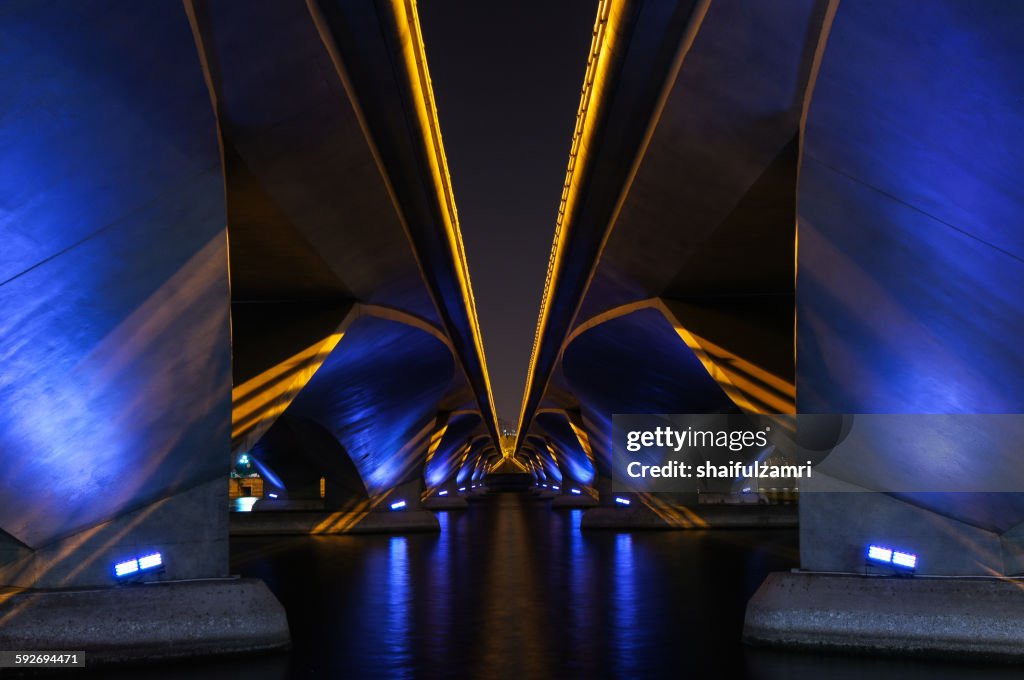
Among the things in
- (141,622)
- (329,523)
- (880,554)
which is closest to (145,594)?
(141,622)

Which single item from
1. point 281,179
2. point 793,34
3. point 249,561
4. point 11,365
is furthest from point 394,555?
point 793,34

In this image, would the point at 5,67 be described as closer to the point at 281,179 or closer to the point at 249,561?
the point at 281,179

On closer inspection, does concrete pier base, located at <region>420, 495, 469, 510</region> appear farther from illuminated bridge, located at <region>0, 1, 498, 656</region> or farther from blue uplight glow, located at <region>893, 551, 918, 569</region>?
blue uplight glow, located at <region>893, 551, 918, 569</region>

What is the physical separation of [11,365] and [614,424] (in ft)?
116

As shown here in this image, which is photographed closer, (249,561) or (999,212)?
(999,212)

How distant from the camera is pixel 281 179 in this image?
1546cm

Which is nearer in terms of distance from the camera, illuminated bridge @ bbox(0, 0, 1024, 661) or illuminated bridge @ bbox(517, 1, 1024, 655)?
illuminated bridge @ bbox(517, 1, 1024, 655)

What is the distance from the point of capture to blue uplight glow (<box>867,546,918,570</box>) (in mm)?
13586

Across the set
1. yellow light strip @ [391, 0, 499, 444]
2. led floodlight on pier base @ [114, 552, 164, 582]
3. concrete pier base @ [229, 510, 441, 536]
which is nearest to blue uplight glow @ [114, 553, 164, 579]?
led floodlight on pier base @ [114, 552, 164, 582]

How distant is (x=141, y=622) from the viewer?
41.4 ft

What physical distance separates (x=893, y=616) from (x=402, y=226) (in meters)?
11.7

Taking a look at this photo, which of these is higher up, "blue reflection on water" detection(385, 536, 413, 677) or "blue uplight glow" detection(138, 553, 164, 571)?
"blue uplight glow" detection(138, 553, 164, 571)

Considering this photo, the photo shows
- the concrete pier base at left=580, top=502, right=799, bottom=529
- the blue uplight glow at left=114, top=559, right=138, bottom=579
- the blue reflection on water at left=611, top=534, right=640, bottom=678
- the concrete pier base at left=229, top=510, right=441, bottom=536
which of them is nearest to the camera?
the blue reflection on water at left=611, top=534, right=640, bottom=678

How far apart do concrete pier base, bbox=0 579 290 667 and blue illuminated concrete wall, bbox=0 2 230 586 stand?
937 mm
